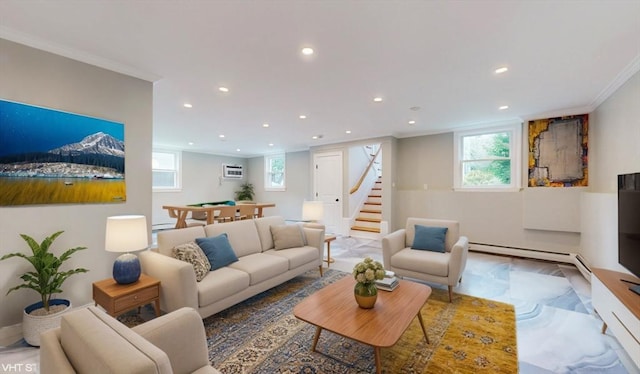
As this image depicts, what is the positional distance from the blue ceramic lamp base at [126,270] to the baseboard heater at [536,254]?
18.2 feet

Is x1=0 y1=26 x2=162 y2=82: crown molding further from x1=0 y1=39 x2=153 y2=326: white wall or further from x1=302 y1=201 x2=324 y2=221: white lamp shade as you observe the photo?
x1=302 y1=201 x2=324 y2=221: white lamp shade

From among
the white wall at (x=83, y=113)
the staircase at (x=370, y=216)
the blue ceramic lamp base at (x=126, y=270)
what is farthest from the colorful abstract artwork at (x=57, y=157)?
the staircase at (x=370, y=216)

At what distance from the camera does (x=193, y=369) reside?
1346 millimetres

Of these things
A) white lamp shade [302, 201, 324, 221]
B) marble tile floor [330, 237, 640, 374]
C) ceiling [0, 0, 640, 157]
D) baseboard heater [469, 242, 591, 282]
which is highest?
ceiling [0, 0, 640, 157]

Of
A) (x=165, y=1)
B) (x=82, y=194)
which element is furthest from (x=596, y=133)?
(x=82, y=194)

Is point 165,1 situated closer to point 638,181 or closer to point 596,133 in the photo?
point 638,181

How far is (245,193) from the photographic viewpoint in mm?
9672

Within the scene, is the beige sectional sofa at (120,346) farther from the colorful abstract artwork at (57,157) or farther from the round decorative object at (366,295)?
the colorful abstract artwork at (57,157)

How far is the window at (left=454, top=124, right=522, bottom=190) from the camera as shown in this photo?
197 inches

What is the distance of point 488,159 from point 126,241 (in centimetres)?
591

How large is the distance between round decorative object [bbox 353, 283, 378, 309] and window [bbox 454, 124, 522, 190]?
4.35 metres

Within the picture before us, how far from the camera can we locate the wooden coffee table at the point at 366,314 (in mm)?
1725

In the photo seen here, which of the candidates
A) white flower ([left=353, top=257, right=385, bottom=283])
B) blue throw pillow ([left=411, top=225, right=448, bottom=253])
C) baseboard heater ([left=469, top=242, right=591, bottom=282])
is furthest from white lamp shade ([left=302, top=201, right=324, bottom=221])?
baseboard heater ([left=469, top=242, right=591, bottom=282])

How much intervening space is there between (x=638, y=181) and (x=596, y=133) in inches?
106
